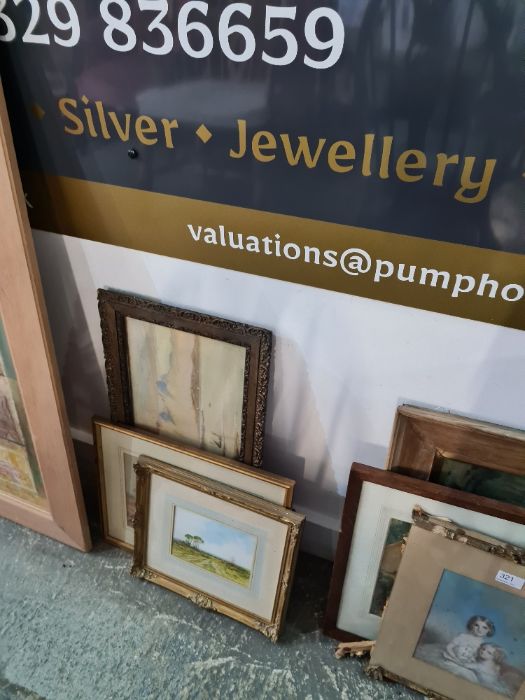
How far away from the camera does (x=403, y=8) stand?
29.5 inches

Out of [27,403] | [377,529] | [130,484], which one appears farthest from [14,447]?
[377,529]

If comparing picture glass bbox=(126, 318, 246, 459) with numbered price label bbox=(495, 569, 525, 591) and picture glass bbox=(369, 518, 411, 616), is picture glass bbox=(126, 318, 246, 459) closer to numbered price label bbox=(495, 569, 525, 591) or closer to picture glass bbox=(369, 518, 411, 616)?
picture glass bbox=(369, 518, 411, 616)

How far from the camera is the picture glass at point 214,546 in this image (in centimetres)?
133

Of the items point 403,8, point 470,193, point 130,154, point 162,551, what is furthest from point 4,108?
point 162,551

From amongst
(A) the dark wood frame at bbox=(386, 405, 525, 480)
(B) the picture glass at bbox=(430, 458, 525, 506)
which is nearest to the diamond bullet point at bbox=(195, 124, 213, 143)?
(A) the dark wood frame at bbox=(386, 405, 525, 480)

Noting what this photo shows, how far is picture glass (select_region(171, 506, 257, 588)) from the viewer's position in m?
1.33

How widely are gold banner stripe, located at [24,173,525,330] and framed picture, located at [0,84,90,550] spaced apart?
0.11m

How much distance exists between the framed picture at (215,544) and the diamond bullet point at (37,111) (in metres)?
0.80

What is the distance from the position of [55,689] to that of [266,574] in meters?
0.54

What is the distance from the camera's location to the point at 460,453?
1.08 m

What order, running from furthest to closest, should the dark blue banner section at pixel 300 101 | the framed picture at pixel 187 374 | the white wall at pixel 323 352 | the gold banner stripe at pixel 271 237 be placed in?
1. the framed picture at pixel 187 374
2. the white wall at pixel 323 352
3. the gold banner stripe at pixel 271 237
4. the dark blue banner section at pixel 300 101

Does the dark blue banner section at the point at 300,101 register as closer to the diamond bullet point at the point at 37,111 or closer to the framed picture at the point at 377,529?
the diamond bullet point at the point at 37,111

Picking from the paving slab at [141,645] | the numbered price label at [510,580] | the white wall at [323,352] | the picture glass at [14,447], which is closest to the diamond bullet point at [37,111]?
the white wall at [323,352]

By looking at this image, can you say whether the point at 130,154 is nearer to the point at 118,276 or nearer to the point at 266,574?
the point at 118,276
